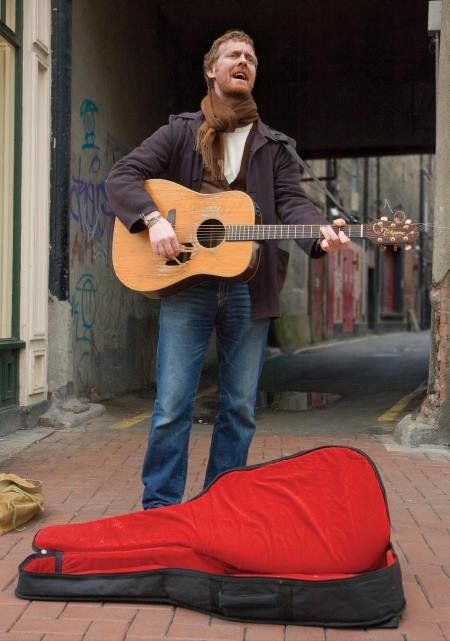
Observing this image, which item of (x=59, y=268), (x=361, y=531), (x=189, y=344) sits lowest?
(x=361, y=531)

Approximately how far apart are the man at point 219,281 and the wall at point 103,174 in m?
3.91

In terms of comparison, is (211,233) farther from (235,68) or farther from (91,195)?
(91,195)

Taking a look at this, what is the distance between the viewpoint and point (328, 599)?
256cm

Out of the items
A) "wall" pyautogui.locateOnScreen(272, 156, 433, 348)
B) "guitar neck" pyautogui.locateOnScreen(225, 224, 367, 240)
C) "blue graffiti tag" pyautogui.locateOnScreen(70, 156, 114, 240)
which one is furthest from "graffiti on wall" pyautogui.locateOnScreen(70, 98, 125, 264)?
"wall" pyautogui.locateOnScreen(272, 156, 433, 348)

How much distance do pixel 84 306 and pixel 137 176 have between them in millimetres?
4424

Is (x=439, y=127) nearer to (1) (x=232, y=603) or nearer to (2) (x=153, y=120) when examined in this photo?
(1) (x=232, y=603)

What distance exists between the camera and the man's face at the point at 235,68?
341 centimetres

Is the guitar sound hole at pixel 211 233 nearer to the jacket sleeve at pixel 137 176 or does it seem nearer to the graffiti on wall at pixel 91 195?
the jacket sleeve at pixel 137 176

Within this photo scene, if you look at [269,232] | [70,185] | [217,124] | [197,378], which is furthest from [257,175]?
[70,185]

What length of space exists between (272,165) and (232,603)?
1895mm

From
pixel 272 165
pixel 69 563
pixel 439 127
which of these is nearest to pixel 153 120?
pixel 439 127

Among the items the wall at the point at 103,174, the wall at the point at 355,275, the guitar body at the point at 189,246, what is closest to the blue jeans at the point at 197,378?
the guitar body at the point at 189,246

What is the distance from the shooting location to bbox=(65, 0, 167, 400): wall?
7488mm

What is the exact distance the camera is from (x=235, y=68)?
3.42m
